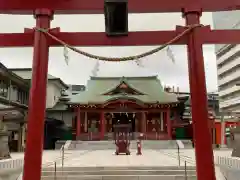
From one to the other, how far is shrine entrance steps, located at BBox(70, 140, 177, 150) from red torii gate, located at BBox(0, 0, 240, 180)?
21229 millimetres

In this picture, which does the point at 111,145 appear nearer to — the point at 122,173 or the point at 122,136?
the point at 122,136

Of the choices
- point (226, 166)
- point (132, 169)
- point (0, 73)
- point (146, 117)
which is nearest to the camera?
point (226, 166)

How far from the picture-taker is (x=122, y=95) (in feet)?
97.6

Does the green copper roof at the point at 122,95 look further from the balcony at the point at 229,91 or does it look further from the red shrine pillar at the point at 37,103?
the balcony at the point at 229,91

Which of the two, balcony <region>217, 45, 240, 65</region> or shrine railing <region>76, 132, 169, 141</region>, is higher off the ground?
balcony <region>217, 45, 240, 65</region>

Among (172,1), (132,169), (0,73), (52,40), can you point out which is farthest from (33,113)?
(0,73)

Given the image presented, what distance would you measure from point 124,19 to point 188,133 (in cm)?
2919

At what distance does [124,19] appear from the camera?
502cm

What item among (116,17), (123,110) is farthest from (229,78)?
(116,17)

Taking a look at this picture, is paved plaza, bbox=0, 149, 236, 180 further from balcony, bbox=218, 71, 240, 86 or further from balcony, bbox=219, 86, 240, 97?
balcony, bbox=218, 71, 240, 86

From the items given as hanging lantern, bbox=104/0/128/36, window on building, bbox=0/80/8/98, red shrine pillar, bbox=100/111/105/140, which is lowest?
red shrine pillar, bbox=100/111/105/140

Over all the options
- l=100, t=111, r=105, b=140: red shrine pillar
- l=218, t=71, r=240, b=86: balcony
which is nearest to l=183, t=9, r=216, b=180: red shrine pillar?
l=100, t=111, r=105, b=140: red shrine pillar

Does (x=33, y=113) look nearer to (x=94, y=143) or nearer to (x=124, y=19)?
(x=124, y=19)

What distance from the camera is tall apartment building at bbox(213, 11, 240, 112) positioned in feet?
188
